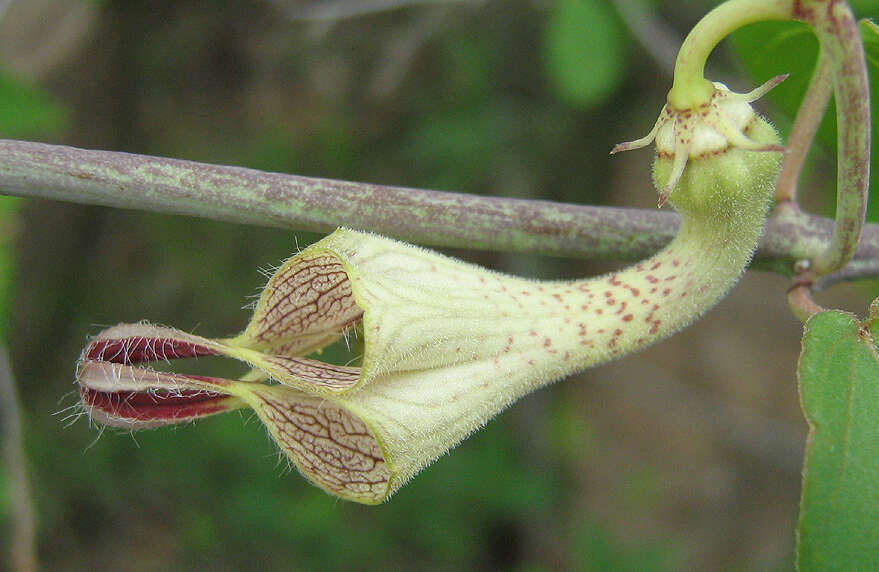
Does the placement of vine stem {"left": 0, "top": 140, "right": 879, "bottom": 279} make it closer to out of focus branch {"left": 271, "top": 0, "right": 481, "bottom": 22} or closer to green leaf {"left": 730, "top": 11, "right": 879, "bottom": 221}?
green leaf {"left": 730, "top": 11, "right": 879, "bottom": 221}

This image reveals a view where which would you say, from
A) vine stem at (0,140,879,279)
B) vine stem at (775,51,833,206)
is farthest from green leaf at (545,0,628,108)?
vine stem at (0,140,879,279)

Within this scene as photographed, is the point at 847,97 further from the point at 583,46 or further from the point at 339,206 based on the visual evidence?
the point at 583,46

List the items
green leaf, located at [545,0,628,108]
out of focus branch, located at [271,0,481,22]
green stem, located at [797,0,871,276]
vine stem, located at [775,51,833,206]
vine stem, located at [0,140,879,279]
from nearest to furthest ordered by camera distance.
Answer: green stem, located at [797,0,871,276]
vine stem, located at [0,140,879,279]
vine stem, located at [775,51,833,206]
green leaf, located at [545,0,628,108]
out of focus branch, located at [271,0,481,22]

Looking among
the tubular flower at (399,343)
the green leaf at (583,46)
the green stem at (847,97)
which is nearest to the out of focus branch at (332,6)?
the green leaf at (583,46)

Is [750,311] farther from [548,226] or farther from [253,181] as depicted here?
[253,181]

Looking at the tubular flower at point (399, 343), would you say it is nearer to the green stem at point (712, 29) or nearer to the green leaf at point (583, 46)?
the green stem at point (712, 29)

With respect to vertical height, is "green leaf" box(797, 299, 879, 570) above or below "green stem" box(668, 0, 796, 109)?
below
